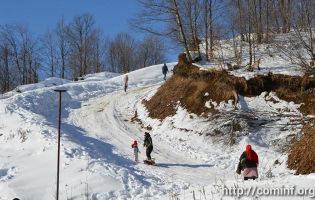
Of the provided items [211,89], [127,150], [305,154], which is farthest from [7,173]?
[211,89]

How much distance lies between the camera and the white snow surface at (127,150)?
968cm

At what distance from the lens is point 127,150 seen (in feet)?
48.5

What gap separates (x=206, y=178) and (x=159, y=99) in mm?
10392

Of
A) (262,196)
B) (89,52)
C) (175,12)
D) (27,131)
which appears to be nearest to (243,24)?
(175,12)

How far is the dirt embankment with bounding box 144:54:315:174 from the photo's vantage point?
648 inches

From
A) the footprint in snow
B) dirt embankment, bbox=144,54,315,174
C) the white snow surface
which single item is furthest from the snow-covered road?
the footprint in snow

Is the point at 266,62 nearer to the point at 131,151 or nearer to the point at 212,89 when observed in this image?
the point at 212,89

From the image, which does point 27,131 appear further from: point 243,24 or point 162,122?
point 243,24

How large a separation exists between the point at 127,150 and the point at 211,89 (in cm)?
693

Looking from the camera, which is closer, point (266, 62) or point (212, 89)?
point (212, 89)

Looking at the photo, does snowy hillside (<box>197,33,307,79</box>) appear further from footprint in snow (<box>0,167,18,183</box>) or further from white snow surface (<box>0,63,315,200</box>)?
footprint in snow (<box>0,167,18,183</box>)

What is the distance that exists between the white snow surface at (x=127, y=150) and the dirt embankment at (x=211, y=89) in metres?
0.52

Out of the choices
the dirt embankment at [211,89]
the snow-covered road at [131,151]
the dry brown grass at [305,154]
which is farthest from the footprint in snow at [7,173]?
the dirt embankment at [211,89]

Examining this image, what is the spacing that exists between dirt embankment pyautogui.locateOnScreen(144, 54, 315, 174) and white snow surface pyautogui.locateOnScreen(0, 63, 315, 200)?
0.52 m
